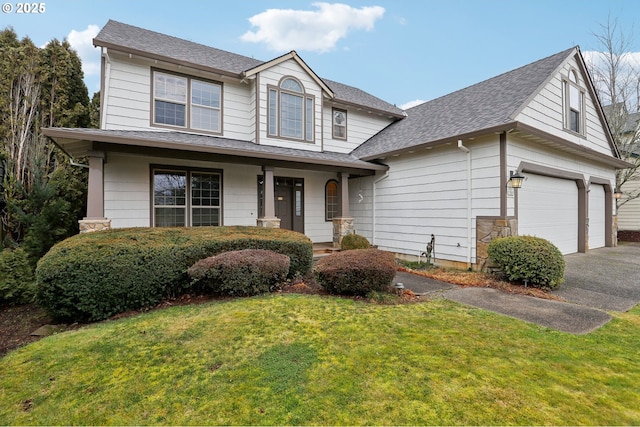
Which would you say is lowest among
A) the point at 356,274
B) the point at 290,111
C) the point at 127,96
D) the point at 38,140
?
the point at 356,274

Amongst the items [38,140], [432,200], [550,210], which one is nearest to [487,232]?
[432,200]

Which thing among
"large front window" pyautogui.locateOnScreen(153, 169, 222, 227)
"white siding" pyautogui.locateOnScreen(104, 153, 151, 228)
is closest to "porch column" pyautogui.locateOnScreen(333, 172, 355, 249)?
"large front window" pyautogui.locateOnScreen(153, 169, 222, 227)

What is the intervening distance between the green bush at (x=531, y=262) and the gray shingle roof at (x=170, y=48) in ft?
26.7

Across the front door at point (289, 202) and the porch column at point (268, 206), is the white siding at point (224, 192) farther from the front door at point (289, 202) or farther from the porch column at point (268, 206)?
the porch column at point (268, 206)

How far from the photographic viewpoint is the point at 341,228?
10.6 meters

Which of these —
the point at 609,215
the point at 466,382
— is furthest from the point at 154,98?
the point at 609,215

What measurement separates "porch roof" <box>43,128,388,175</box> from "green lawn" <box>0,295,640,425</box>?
4399 mm

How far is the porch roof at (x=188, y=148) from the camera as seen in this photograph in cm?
670

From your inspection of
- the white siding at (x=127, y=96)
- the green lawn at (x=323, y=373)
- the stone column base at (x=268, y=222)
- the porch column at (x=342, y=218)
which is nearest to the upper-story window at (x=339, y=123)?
the porch column at (x=342, y=218)

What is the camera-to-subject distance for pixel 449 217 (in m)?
8.66

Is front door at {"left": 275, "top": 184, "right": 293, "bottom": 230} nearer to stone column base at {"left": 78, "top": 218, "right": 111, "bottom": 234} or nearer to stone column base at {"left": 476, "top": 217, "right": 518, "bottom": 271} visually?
stone column base at {"left": 78, "top": 218, "right": 111, "bottom": 234}

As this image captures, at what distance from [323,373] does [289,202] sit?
8886mm

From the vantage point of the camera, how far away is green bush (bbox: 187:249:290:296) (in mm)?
5250

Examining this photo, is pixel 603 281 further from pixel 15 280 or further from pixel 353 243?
pixel 15 280
